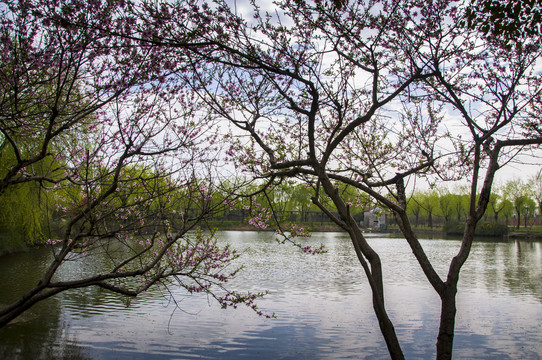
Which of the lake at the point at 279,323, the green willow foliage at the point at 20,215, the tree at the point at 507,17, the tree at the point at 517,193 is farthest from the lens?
the tree at the point at 517,193

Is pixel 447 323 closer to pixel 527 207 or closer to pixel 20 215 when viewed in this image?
pixel 20 215

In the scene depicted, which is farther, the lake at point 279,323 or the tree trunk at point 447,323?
the lake at point 279,323

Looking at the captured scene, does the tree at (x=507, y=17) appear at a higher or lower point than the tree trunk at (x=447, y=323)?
higher

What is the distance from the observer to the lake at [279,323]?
28.4 feet

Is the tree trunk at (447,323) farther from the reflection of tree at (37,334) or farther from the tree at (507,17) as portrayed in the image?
the reflection of tree at (37,334)

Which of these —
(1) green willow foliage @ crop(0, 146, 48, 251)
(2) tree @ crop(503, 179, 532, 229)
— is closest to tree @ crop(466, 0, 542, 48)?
(1) green willow foliage @ crop(0, 146, 48, 251)

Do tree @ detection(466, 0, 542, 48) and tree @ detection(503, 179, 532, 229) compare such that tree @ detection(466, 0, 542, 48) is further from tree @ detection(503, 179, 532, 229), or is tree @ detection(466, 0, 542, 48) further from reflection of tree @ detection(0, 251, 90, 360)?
tree @ detection(503, 179, 532, 229)

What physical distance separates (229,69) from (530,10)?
3.90 m

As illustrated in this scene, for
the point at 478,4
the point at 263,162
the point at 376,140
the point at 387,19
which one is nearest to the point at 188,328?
the point at 263,162

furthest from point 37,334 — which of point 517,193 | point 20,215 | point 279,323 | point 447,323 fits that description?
point 517,193

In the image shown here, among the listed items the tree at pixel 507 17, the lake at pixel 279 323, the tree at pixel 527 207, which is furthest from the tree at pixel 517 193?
the tree at pixel 507 17

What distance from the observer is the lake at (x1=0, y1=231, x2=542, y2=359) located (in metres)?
8.66

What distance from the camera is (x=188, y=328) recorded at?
33.1 feet

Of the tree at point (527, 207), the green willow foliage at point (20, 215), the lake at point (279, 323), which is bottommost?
the lake at point (279, 323)
